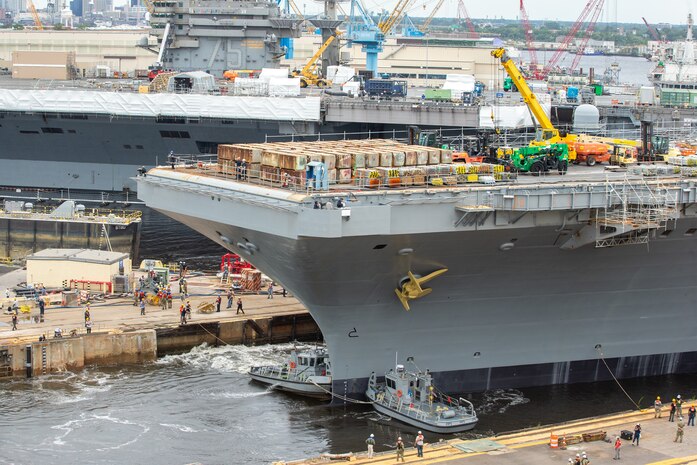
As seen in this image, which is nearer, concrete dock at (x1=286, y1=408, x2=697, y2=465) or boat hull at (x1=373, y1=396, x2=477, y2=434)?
concrete dock at (x1=286, y1=408, x2=697, y2=465)

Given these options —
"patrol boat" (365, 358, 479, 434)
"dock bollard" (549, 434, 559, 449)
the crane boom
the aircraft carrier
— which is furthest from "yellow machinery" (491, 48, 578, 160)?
"dock bollard" (549, 434, 559, 449)

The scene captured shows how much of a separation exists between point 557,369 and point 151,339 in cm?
1154

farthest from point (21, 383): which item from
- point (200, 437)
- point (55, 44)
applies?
point (55, 44)

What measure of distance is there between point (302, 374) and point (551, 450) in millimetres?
8318

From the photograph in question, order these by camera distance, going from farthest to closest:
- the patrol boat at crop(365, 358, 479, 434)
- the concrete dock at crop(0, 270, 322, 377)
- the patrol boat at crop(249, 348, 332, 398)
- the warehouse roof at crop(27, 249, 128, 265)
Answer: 1. the warehouse roof at crop(27, 249, 128, 265)
2. the concrete dock at crop(0, 270, 322, 377)
3. the patrol boat at crop(249, 348, 332, 398)
4. the patrol boat at crop(365, 358, 479, 434)

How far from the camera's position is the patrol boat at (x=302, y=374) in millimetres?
32125

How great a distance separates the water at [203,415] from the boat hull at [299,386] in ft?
0.80

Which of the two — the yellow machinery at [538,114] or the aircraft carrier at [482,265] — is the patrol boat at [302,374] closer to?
the aircraft carrier at [482,265]

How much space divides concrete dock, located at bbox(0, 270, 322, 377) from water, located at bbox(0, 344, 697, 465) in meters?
0.61

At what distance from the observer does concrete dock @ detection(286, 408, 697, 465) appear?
84.3 ft

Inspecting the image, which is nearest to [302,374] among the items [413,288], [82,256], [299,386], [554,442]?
[299,386]

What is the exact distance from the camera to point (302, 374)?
1287 inches

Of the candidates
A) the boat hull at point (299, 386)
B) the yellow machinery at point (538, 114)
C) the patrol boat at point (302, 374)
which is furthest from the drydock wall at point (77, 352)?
the yellow machinery at point (538, 114)

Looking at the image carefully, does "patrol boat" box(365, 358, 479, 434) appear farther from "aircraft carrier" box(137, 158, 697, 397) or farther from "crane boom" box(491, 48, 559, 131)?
"crane boom" box(491, 48, 559, 131)
